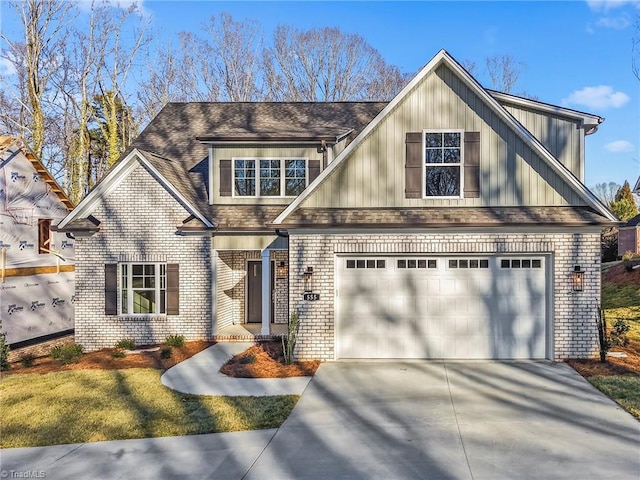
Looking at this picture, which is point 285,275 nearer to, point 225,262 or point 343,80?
point 225,262

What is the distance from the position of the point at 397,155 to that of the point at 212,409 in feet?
22.8

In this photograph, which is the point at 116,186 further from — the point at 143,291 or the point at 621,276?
the point at 621,276

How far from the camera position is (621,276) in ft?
67.9

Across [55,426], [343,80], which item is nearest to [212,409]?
[55,426]

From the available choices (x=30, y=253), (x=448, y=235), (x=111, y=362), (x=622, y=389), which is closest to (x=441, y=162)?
(x=448, y=235)

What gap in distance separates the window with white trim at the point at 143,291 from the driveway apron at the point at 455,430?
241 inches

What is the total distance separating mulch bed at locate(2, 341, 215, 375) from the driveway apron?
4025 mm

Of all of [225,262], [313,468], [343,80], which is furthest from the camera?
[343,80]

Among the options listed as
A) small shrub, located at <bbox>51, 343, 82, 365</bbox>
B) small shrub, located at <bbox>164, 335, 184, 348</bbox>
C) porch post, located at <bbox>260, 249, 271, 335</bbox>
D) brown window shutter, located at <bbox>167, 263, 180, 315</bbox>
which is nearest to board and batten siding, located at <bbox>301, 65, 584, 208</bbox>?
porch post, located at <bbox>260, 249, 271, 335</bbox>

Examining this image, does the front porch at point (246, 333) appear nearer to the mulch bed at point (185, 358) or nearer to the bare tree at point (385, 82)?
the mulch bed at point (185, 358)

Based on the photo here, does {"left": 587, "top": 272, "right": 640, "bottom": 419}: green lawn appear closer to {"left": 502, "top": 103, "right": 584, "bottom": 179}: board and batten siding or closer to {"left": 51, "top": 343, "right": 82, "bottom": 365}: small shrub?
{"left": 502, "top": 103, "right": 584, "bottom": 179}: board and batten siding

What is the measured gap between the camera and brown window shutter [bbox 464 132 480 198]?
11.0 m

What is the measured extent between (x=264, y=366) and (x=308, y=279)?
2.20 meters

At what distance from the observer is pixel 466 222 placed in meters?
10.4
